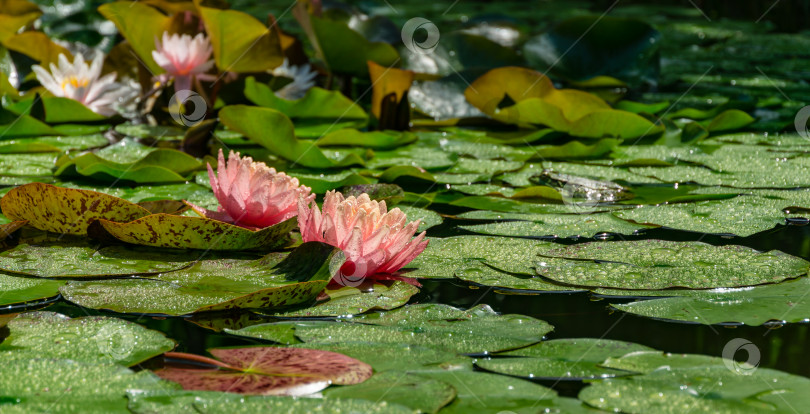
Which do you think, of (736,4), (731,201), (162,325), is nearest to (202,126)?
(162,325)

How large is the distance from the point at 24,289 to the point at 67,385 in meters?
0.43

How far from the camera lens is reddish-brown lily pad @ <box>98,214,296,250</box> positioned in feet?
5.04

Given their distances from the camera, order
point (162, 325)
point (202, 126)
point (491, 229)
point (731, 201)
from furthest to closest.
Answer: point (202, 126)
point (731, 201)
point (491, 229)
point (162, 325)

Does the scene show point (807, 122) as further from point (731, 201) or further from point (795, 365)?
point (795, 365)

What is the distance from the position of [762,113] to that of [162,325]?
2.74m

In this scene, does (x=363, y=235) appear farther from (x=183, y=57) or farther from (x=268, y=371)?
(x=183, y=57)

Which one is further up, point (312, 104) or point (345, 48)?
point (345, 48)

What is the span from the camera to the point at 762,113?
10.6 feet

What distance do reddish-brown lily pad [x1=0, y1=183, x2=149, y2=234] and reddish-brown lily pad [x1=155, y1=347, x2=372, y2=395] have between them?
597mm

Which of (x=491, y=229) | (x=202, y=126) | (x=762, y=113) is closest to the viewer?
(x=491, y=229)

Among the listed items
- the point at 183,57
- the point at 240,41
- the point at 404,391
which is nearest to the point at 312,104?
the point at 240,41

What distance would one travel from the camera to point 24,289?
135cm

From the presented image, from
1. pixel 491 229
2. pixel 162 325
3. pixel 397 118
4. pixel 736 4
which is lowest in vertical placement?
pixel 162 325

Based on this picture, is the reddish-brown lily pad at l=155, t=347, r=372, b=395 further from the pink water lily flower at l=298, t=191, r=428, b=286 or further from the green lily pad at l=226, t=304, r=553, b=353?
the pink water lily flower at l=298, t=191, r=428, b=286
